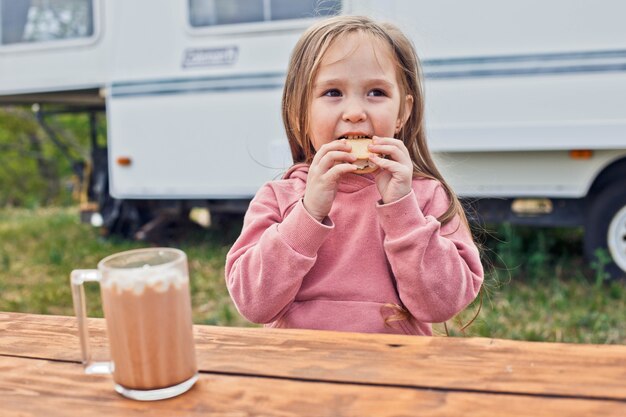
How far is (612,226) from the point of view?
3924mm

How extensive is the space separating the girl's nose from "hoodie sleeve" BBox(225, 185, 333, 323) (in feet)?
0.71

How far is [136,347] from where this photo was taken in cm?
89

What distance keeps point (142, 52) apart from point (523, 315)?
317cm

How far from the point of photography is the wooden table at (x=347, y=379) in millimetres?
861

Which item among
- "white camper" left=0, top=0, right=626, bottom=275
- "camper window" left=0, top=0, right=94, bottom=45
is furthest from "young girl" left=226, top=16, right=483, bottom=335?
"camper window" left=0, top=0, right=94, bottom=45

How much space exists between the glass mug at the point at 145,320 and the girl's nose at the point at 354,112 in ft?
1.97

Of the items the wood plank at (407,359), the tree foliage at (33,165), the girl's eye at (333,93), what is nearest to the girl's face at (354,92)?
the girl's eye at (333,93)

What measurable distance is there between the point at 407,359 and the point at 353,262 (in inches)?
19.0

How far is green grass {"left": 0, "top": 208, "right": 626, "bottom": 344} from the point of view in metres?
3.17

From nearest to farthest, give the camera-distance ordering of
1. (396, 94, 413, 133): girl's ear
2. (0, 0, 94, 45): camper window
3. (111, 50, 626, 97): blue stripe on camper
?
(396, 94, 413, 133): girl's ear
(111, 50, 626, 97): blue stripe on camper
(0, 0, 94, 45): camper window

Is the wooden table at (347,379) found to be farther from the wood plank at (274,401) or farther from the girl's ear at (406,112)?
the girl's ear at (406,112)

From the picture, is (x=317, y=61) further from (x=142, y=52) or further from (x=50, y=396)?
(x=142, y=52)

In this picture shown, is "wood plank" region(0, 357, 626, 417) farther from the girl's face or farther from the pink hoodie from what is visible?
the girl's face

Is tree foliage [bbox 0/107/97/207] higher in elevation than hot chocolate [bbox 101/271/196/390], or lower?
lower
